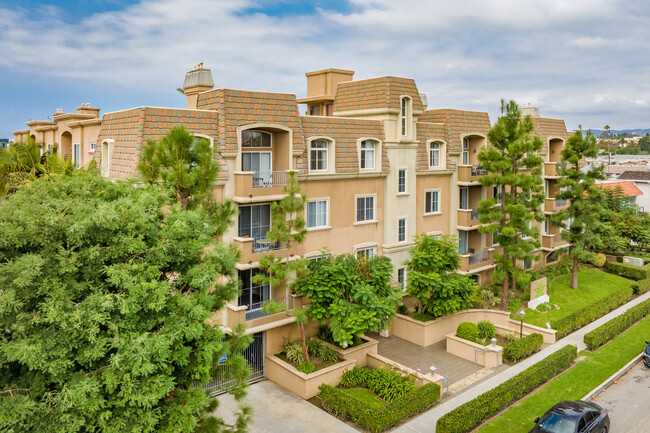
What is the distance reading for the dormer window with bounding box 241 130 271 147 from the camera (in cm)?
2272

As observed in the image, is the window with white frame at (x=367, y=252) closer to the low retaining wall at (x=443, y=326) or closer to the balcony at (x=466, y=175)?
the low retaining wall at (x=443, y=326)

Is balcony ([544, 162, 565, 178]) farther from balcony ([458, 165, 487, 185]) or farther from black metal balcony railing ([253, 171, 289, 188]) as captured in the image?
black metal balcony railing ([253, 171, 289, 188])

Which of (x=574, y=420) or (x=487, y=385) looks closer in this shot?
(x=574, y=420)

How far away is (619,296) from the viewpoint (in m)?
32.5

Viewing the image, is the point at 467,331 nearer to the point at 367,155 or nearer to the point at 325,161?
the point at 367,155

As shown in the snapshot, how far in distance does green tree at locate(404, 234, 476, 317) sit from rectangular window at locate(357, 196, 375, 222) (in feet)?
10.3

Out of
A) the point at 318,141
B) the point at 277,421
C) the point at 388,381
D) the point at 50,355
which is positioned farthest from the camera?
the point at 318,141

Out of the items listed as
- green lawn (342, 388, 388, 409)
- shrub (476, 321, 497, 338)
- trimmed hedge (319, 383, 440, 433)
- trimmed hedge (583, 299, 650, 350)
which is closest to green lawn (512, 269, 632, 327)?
trimmed hedge (583, 299, 650, 350)

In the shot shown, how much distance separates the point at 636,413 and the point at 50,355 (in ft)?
69.3

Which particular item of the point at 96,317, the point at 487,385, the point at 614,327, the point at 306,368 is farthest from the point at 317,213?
the point at 614,327

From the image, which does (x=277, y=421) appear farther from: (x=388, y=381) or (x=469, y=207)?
(x=469, y=207)

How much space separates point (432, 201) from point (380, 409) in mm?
16009

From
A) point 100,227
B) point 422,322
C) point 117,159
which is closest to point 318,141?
point 117,159

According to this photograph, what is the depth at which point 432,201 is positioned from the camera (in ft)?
102
